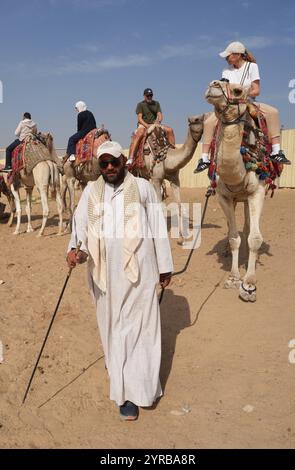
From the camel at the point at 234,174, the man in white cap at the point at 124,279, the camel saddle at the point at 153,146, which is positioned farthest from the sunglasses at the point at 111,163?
the camel saddle at the point at 153,146

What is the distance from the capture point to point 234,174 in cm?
535

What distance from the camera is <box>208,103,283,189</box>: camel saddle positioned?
5453mm

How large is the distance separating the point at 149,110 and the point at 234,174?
5426 mm

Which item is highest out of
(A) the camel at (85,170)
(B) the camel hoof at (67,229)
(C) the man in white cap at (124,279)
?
(A) the camel at (85,170)

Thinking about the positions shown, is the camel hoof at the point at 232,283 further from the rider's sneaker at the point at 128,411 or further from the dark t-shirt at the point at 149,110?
the dark t-shirt at the point at 149,110

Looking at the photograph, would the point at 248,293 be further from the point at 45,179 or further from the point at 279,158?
the point at 45,179

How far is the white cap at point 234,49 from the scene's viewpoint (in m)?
5.54

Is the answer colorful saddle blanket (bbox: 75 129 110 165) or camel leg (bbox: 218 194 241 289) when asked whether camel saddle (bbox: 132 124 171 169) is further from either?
camel leg (bbox: 218 194 241 289)

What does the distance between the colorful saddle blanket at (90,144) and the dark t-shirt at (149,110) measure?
1069 millimetres

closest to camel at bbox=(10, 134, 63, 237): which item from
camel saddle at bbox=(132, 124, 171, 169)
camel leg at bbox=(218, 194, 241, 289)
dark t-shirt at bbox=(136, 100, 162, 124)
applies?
camel saddle at bbox=(132, 124, 171, 169)

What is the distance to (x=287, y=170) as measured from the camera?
699 inches

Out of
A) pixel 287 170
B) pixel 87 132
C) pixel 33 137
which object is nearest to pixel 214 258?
pixel 87 132
